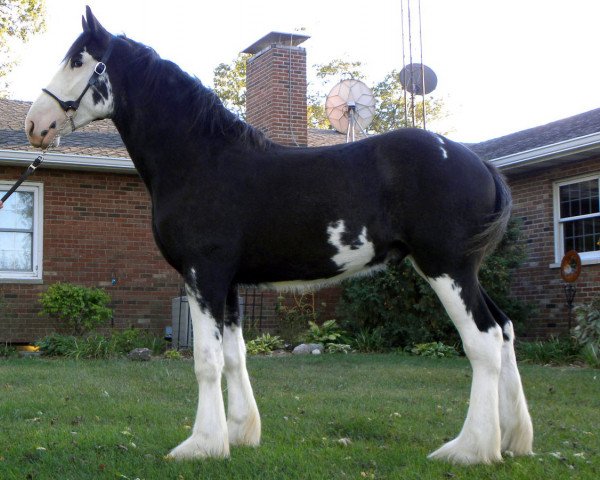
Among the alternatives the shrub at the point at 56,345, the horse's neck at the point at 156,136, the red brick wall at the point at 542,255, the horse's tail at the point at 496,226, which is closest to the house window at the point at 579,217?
the red brick wall at the point at 542,255

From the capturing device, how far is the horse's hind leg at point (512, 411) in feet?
15.9

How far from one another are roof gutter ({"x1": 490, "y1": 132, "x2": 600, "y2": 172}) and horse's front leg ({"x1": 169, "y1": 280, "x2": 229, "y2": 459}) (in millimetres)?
9101

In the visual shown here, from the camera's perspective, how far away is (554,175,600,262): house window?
549 inches

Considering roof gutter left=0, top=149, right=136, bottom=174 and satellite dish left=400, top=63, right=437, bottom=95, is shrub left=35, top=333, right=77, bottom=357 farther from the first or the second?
satellite dish left=400, top=63, right=437, bottom=95

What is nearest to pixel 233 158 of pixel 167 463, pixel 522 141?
pixel 167 463

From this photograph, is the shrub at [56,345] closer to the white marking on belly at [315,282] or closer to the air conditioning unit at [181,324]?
the air conditioning unit at [181,324]

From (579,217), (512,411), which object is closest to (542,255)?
(579,217)

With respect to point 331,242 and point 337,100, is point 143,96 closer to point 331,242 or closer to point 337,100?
point 331,242

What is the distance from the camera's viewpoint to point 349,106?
17.8m

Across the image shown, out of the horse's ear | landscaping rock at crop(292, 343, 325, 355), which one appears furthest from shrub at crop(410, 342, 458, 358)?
the horse's ear

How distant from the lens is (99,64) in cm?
496

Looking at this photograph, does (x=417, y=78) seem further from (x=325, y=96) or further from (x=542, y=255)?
(x=325, y=96)

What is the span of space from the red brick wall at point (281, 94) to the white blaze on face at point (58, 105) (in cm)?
1128

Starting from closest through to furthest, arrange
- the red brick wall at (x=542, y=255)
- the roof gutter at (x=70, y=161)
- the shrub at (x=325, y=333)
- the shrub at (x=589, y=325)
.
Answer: the shrub at (x=589, y=325) < the roof gutter at (x=70, y=161) < the shrub at (x=325, y=333) < the red brick wall at (x=542, y=255)
